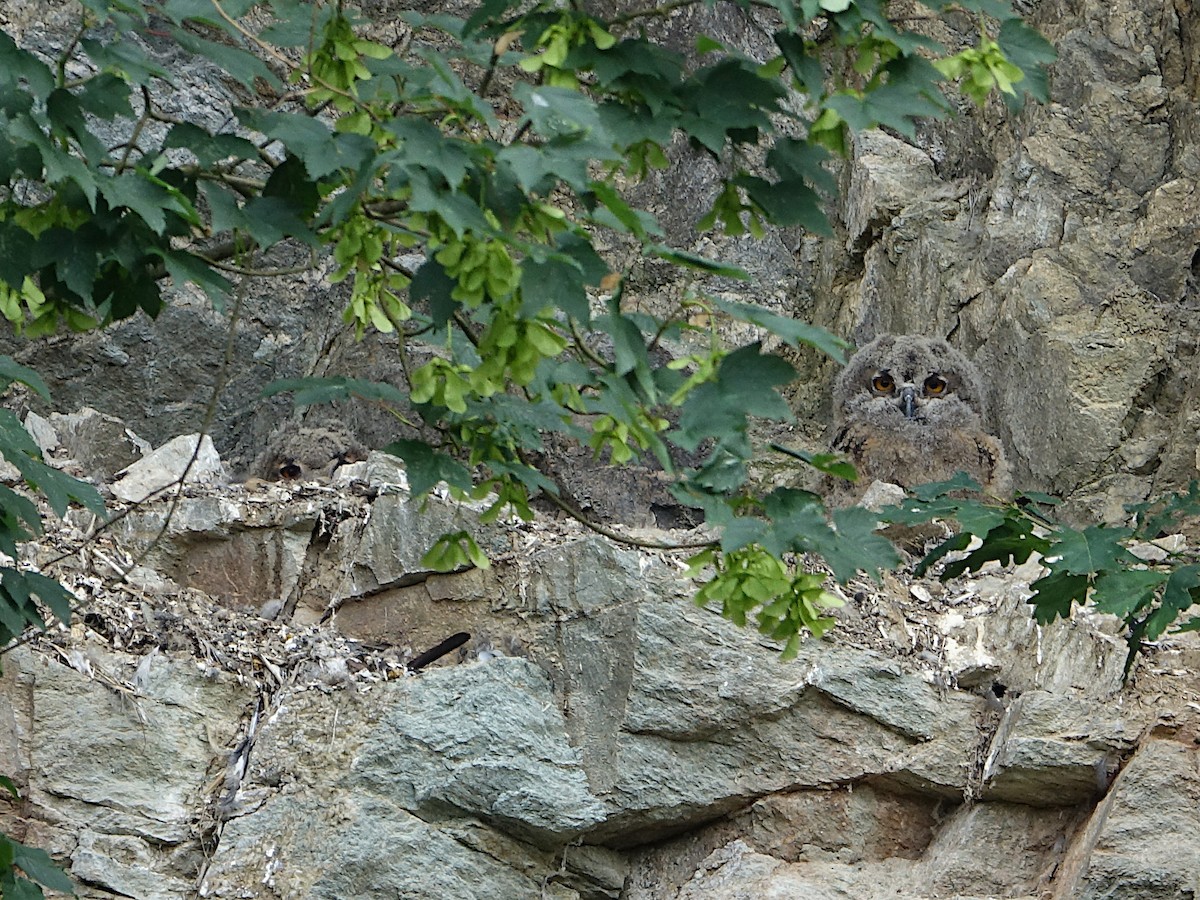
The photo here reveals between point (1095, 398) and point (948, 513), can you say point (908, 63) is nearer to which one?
point (948, 513)

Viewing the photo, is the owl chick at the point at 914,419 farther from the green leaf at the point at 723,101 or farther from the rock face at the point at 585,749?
the green leaf at the point at 723,101

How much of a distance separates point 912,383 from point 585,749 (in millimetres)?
3817

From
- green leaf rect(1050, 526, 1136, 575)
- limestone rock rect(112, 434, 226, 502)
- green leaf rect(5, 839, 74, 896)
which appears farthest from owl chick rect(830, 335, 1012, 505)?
green leaf rect(5, 839, 74, 896)

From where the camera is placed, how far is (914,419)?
28.1ft

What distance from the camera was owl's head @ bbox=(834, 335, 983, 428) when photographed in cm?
838

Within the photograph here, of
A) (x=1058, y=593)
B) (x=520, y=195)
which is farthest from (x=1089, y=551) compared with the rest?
(x=520, y=195)

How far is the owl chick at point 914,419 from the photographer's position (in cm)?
827

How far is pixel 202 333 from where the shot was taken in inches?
332

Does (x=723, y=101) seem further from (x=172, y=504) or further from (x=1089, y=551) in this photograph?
(x=172, y=504)

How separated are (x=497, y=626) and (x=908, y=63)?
3.31 m

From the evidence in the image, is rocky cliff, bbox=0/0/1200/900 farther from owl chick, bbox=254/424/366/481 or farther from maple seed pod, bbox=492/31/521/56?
maple seed pod, bbox=492/31/521/56

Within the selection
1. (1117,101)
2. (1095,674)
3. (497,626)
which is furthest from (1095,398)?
(497,626)

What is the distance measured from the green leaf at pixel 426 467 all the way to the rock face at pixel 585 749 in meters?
2.09

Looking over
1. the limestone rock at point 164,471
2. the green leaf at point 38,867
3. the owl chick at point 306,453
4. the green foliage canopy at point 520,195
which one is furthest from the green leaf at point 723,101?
the owl chick at point 306,453
